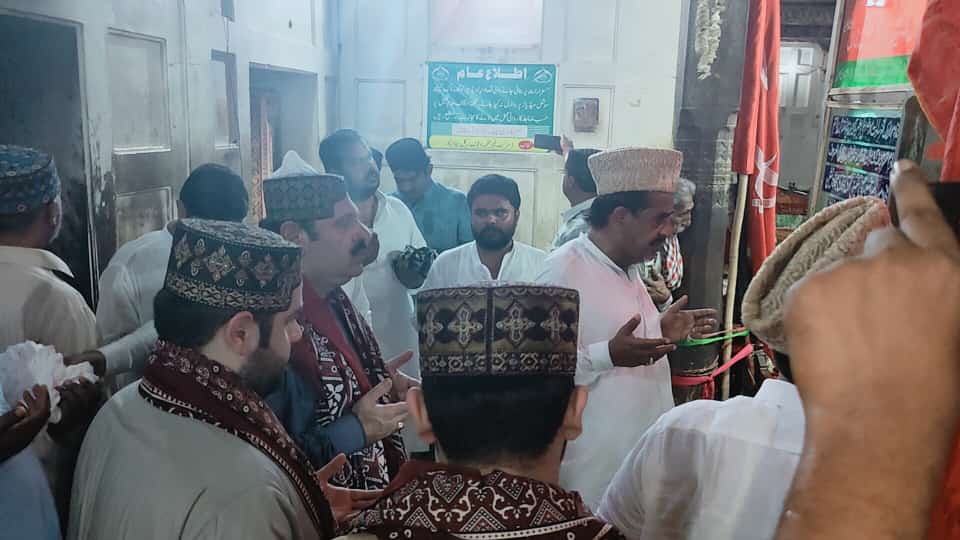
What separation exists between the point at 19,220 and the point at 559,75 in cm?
545

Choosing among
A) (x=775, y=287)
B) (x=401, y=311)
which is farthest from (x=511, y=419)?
(x=401, y=311)

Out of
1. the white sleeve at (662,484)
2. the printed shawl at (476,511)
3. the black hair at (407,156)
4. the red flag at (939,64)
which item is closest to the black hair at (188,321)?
the printed shawl at (476,511)

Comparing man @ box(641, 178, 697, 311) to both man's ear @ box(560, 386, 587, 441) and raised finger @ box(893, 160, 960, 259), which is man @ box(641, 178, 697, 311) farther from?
raised finger @ box(893, 160, 960, 259)

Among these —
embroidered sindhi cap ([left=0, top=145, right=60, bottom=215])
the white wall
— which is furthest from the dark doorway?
the white wall

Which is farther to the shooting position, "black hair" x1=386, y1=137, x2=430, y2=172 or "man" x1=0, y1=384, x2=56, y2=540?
"black hair" x1=386, y1=137, x2=430, y2=172

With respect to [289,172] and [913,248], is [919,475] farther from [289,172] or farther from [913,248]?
[289,172]

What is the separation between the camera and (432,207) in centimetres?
424

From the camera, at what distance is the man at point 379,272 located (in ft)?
12.1

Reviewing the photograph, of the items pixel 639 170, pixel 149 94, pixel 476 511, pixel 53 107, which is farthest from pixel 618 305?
pixel 149 94

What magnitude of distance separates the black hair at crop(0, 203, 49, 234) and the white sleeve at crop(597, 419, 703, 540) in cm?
162

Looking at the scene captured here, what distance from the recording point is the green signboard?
21.9ft

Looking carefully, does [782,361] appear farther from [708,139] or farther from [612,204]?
[708,139]

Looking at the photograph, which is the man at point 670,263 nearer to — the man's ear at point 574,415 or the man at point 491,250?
the man at point 491,250

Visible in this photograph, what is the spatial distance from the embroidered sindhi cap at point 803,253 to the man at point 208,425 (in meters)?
0.87
